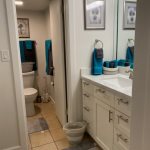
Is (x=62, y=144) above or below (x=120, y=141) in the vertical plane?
below

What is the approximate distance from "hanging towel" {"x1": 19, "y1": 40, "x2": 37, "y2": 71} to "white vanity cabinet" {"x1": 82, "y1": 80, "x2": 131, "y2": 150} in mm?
1840

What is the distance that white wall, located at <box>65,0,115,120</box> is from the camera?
84.4 inches

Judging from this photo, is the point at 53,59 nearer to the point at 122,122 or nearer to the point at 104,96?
the point at 104,96

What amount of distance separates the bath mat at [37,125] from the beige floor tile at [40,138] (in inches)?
4.6

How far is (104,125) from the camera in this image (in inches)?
71.7

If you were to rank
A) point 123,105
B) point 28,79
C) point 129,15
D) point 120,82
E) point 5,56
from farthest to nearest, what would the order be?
point 28,79, point 129,15, point 120,82, point 5,56, point 123,105

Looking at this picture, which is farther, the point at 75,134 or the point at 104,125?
the point at 75,134

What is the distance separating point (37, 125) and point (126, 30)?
6.78 ft

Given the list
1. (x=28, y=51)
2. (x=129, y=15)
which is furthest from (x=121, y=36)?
(x=28, y=51)

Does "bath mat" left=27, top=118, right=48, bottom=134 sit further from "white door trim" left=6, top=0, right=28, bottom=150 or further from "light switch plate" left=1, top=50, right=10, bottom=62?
"light switch plate" left=1, top=50, right=10, bottom=62

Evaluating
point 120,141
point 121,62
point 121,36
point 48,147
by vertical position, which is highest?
point 121,36

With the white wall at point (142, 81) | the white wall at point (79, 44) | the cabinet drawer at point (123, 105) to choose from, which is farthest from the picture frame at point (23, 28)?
the white wall at point (142, 81)

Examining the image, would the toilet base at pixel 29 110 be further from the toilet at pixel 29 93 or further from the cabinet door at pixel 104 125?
the cabinet door at pixel 104 125

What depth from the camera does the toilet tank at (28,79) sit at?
3.42m
